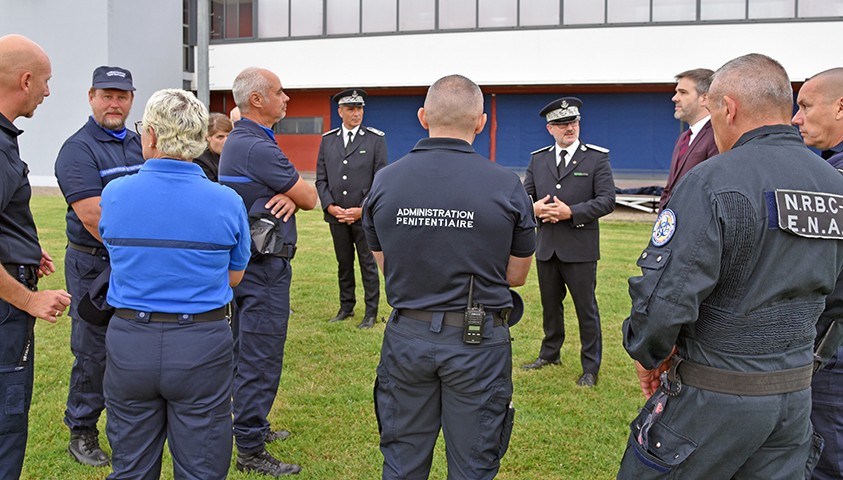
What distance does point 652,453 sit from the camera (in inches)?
105

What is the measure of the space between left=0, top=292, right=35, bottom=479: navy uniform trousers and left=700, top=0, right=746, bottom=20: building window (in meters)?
25.1

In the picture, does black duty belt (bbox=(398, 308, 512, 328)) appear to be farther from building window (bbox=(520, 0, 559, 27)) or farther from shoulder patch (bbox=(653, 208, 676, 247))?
building window (bbox=(520, 0, 559, 27))

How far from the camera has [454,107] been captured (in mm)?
3188

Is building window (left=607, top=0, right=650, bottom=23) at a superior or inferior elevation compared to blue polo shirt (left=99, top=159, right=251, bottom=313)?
superior

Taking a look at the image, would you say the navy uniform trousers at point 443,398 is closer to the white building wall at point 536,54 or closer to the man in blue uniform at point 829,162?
the man in blue uniform at point 829,162

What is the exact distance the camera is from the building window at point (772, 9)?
23.7 meters

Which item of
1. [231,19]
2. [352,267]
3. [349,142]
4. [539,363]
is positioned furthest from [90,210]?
[231,19]

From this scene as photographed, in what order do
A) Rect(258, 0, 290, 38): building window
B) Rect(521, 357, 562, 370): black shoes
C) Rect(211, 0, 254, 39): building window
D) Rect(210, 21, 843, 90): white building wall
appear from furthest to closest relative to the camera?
1. Rect(211, 0, 254, 39): building window
2. Rect(258, 0, 290, 38): building window
3. Rect(210, 21, 843, 90): white building wall
4. Rect(521, 357, 562, 370): black shoes

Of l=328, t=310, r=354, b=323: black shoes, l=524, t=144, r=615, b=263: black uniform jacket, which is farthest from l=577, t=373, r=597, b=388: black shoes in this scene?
l=328, t=310, r=354, b=323: black shoes

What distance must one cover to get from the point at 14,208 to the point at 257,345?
1577 millimetres

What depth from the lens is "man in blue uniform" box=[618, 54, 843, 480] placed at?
250 cm

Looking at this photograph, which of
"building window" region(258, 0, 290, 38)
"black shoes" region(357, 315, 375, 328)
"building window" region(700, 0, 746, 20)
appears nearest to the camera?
"black shoes" region(357, 315, 375, 328)

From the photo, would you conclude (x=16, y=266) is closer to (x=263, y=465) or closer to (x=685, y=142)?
(x=263, y=465)

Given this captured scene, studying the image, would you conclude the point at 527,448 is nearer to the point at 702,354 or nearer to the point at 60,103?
the point at 702,354
